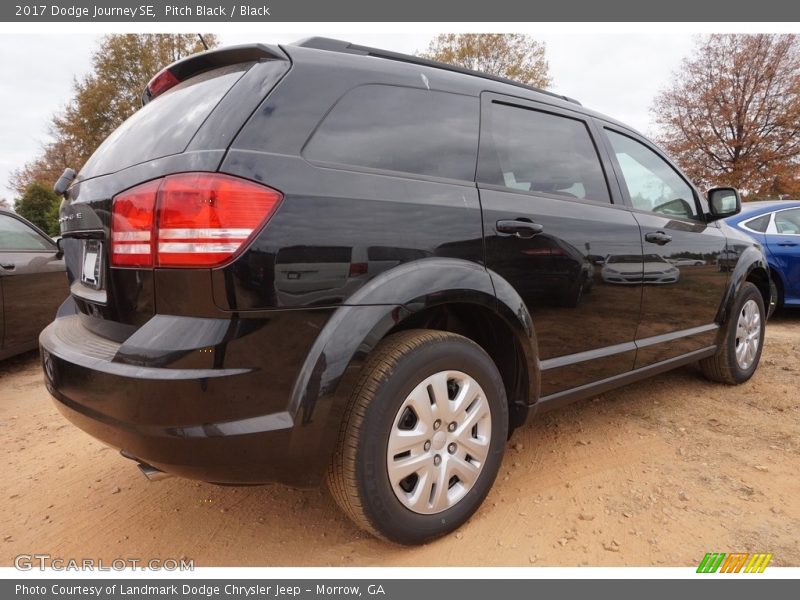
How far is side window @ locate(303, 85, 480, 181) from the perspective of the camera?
5.61ft

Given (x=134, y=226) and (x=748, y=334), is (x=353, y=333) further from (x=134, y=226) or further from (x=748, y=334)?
(x=748, y=334)

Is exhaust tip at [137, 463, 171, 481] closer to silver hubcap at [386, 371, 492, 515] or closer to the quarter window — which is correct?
silver hubcap at [386, 371, 492, 515]

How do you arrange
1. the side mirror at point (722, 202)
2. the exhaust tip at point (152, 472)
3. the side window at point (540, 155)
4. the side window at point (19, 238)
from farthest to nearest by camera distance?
1. the side window at point (19, 238)
2. the side mirror at point (722, 202)
3. the side window at point (540, 155)
4. the exhaust tip at point (152, 472)

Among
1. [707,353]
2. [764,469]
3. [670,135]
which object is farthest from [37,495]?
[670,135]

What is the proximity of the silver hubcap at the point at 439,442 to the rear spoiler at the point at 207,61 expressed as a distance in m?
1.27

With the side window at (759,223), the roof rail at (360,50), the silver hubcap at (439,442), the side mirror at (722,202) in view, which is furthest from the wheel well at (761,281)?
the silver hubcap at (439,442)

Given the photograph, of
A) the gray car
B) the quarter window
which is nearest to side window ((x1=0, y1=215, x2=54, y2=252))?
the gray car

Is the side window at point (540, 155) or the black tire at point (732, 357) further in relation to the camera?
the black tire at point (732, 357)

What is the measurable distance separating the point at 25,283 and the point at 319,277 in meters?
4.09

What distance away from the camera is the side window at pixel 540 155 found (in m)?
2.22

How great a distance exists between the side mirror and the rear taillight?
3.20 meters

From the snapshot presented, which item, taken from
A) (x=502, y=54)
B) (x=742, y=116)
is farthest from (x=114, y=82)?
(x=742, y=116)

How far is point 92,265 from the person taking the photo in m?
1.84

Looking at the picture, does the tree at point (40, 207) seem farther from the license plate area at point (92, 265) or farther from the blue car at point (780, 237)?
the blue car at point (780, 237)
